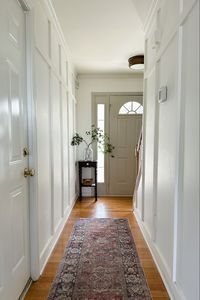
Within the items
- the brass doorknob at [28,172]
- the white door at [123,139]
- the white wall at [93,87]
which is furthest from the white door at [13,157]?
the white door at [123,139]

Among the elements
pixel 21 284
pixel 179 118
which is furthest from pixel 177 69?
pixel 21 284

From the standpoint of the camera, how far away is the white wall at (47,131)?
1.96 metres

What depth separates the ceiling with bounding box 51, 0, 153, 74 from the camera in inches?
91.9

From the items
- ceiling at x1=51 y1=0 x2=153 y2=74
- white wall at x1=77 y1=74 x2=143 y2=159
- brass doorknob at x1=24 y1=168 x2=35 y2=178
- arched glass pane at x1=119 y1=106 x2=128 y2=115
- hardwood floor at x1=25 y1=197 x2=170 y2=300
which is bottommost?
hardwood floor at x1=25 y1=197 x2=170 y2=300

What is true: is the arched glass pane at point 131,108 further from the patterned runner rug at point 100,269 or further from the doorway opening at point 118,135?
the patterned runner rug at point 100,269

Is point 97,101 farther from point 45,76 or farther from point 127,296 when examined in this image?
point 127,296

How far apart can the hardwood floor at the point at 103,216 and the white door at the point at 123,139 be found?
371mm

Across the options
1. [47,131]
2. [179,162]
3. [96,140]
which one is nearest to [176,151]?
[179,162]

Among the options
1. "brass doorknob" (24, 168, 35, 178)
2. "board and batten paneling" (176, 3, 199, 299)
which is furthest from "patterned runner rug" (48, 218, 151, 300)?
"brass doorknob" (24, 168, 35, 178)

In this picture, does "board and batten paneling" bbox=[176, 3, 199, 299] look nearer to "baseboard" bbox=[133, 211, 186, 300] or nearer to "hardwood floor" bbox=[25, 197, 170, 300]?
"baseboard" bbox=[133, 211, 186, 300]

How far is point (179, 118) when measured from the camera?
1580 mm

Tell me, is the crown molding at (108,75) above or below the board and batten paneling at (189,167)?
above

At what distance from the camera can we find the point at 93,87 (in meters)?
4.83

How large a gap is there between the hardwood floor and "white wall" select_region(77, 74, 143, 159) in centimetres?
117
